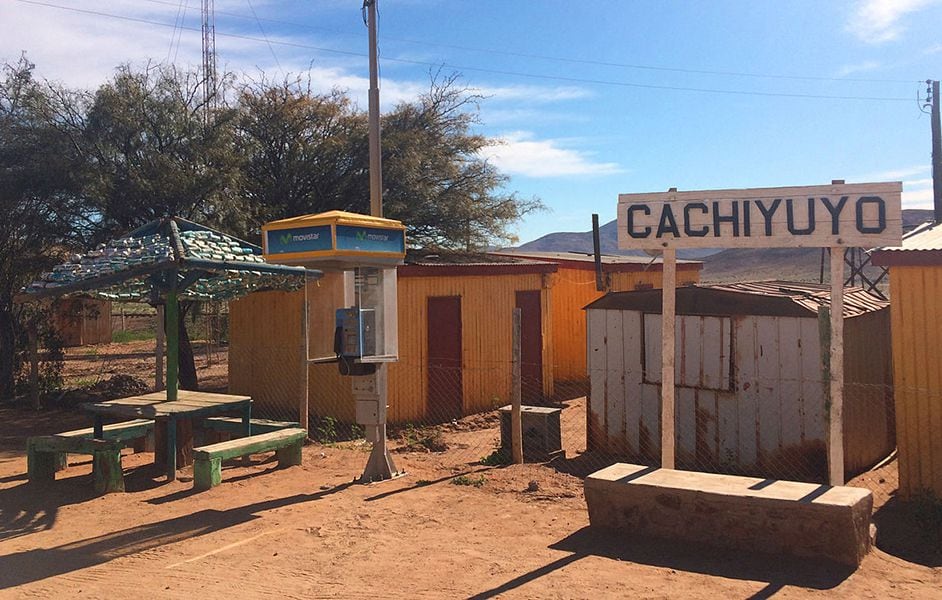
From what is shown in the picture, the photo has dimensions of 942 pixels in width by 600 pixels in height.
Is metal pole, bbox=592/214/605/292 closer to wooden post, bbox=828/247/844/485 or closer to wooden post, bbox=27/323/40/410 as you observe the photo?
wooden post, bbox=27/323/40/410

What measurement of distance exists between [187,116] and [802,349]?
11488 mm

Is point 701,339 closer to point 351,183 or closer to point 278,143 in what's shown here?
point 351,183

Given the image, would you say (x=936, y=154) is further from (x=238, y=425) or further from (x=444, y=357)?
(x=238, y=425)

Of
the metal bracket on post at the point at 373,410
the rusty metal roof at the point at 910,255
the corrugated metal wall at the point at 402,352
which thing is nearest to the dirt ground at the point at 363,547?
the metal bracket on post at the point at 373,410

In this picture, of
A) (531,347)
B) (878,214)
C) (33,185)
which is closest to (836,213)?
(878,214)

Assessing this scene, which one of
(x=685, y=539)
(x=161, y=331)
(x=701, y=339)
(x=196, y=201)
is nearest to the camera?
(x=685, y=539)

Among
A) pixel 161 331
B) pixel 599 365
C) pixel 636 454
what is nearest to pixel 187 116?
pixel 161 331

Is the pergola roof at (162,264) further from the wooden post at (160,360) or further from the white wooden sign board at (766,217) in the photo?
the white wooden sign board at (766,217)

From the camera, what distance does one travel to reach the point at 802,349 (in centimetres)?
884

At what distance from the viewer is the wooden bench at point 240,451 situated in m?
8.59

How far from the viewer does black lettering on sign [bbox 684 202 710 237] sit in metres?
6.90

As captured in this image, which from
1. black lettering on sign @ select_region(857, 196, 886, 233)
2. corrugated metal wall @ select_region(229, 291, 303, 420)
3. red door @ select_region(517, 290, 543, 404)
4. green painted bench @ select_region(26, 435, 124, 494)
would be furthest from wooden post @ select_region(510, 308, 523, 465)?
red door @ select_region(517, 290, 543, 404)

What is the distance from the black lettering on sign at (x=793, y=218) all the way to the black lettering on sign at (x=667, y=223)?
2.99 ft

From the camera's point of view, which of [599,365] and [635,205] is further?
[599,365]
